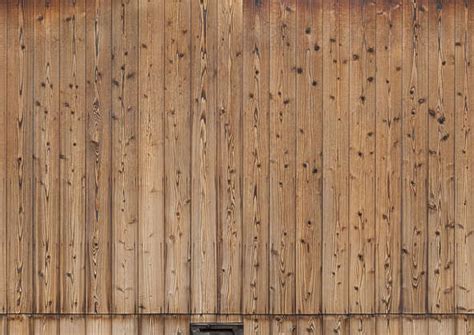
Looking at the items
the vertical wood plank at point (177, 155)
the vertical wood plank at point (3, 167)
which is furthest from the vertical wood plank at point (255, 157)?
the vertical wood plank at point (3, 167)

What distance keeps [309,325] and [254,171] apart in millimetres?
894

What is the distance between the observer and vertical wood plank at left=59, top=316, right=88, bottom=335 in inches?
142

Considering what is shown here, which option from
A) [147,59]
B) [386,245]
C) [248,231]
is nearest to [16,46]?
[147,59]

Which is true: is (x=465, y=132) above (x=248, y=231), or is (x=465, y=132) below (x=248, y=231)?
above

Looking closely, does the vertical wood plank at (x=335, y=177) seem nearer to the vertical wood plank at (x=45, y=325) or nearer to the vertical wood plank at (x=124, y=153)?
the vertical wood plank at (x=124, y=153)

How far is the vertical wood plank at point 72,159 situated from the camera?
3600 mm

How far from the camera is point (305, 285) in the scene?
3.59m

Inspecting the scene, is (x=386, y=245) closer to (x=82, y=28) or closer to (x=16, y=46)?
(x=82, y=28)

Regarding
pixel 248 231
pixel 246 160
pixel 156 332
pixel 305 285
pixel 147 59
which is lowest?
pixel 156 332

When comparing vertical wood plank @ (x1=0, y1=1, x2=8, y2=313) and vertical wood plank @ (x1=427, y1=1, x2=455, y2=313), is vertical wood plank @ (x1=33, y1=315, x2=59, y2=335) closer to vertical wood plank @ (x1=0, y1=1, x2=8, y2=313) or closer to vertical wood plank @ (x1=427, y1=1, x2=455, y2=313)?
vertical wood plank @ (x1=0, y1=1, x2=8, y2=313)

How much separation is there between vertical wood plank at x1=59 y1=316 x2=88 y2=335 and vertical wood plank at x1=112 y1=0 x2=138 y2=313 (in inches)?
7.9

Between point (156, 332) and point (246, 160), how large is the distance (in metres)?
1.06

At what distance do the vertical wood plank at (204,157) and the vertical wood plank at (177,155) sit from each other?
3 cm

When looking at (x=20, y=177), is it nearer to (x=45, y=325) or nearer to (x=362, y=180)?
(x=45, y=325)
